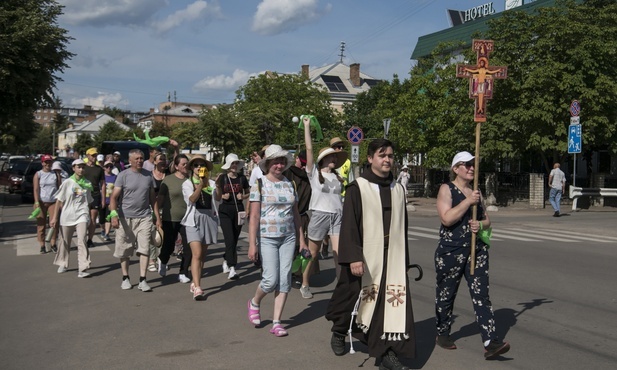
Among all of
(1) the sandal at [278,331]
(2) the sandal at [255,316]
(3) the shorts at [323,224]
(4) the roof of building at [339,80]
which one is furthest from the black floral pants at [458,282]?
(4) the roof of building at [339,80]

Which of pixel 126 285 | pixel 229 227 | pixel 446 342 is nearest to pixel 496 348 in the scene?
pixel 446 342

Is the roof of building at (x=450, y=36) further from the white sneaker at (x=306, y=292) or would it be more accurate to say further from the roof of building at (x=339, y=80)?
the white sneaker at (x=306, y=292)

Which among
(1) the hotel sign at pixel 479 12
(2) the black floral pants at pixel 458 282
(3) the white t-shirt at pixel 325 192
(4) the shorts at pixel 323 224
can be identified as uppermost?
(1) the hotel sign at pixel 479 12

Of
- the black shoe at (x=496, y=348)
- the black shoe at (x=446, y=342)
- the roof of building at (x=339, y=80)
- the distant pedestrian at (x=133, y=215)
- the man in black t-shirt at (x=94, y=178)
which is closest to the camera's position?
the black shoe at (x=496, y=348)

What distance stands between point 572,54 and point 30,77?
21270 mm

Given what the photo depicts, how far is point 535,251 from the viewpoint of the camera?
43.5 ft

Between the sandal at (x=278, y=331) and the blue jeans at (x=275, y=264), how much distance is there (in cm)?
34

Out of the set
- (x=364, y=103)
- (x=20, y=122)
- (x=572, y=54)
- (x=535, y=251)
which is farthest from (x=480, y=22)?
(x=535, y=251)

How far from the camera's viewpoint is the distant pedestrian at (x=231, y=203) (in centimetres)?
930

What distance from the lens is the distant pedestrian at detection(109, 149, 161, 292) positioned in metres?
8.62

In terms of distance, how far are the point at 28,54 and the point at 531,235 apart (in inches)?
754

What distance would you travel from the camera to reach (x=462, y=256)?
5.63 metres

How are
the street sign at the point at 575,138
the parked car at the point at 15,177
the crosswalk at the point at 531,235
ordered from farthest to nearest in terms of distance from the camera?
the parked car at the point at 15,177 → the street sign at the point at 575,138 → the crosswalk at the point at 531,235

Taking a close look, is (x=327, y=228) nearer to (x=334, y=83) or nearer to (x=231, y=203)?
(x=231, y=203)
